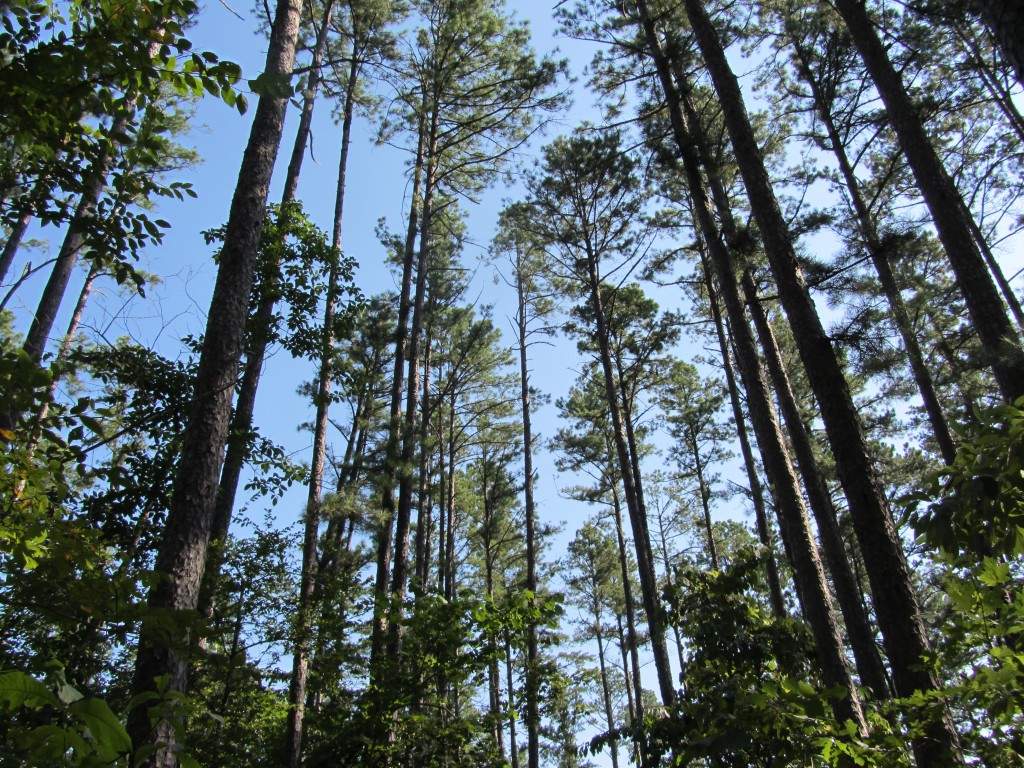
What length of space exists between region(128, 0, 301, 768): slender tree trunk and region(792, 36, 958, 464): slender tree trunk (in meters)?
6.84

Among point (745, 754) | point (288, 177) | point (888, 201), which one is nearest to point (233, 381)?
point (745, 754)

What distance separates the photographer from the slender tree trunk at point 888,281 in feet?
29.4

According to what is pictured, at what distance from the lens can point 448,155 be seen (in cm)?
1363

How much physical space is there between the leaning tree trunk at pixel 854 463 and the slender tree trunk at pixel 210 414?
3545 millimetres

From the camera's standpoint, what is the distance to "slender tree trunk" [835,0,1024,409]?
19.6 ft

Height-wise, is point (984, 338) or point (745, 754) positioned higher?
point (984, 338)

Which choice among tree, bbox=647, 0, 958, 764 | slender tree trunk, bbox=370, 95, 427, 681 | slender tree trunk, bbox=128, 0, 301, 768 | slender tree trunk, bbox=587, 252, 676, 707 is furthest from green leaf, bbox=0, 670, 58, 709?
slender tree trunk, bbox=587, 252, 676, 707

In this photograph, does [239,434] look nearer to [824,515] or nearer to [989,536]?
[824,515]

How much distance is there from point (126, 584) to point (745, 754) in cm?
301

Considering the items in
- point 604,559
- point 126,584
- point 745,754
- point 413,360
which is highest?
point 604,559

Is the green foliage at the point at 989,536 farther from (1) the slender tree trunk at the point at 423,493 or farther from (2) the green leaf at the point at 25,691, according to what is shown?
(1) the slender tree trunk at the point at 423,493

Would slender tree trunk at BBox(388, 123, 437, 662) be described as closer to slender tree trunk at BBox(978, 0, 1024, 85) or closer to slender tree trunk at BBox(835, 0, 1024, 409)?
slender tree trunk at BBox(835, 0, 1024, 409)

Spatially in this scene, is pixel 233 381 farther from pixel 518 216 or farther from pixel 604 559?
pixel 604 559

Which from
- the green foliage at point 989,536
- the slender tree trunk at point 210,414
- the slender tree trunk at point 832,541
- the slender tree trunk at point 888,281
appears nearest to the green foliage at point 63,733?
the slender tree trunk at point 210,414
